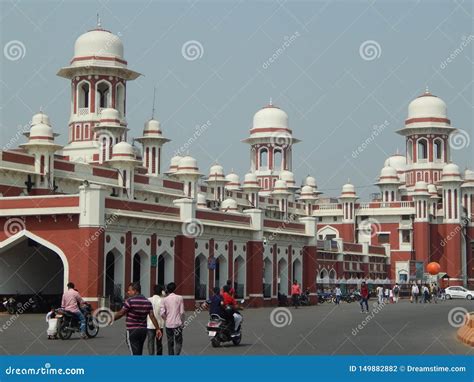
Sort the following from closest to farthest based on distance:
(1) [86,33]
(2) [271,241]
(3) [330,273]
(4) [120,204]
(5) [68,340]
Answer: (5) [68,340]
(4) [120,204]
(2) [271,241]
(1) [86,33]
(3) [330,273]

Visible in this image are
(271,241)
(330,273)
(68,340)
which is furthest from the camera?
(330,273)

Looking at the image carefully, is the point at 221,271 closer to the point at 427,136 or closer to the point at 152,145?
the point at 152,145

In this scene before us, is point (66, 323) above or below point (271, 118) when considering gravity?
below

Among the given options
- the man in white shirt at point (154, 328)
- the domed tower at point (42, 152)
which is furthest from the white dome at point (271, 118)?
the man in white shirt at point (154, 328)

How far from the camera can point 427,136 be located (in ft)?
255

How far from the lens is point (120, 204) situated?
36.2 m

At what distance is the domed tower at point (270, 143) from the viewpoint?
78.0 metres

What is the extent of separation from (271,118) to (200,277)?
38.1 meters

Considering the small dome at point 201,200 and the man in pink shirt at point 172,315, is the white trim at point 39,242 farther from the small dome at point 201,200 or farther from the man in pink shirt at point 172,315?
the small dome at point 201,200

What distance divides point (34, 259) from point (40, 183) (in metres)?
4.12

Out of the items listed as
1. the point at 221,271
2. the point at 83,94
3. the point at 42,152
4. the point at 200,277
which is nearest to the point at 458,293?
the point at 221,271

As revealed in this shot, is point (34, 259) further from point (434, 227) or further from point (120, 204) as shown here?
point (434, 227)

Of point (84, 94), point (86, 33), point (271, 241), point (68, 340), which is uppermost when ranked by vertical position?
point (86, 33)

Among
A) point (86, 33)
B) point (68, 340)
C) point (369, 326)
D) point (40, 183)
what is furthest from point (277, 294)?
point (68, 340)
